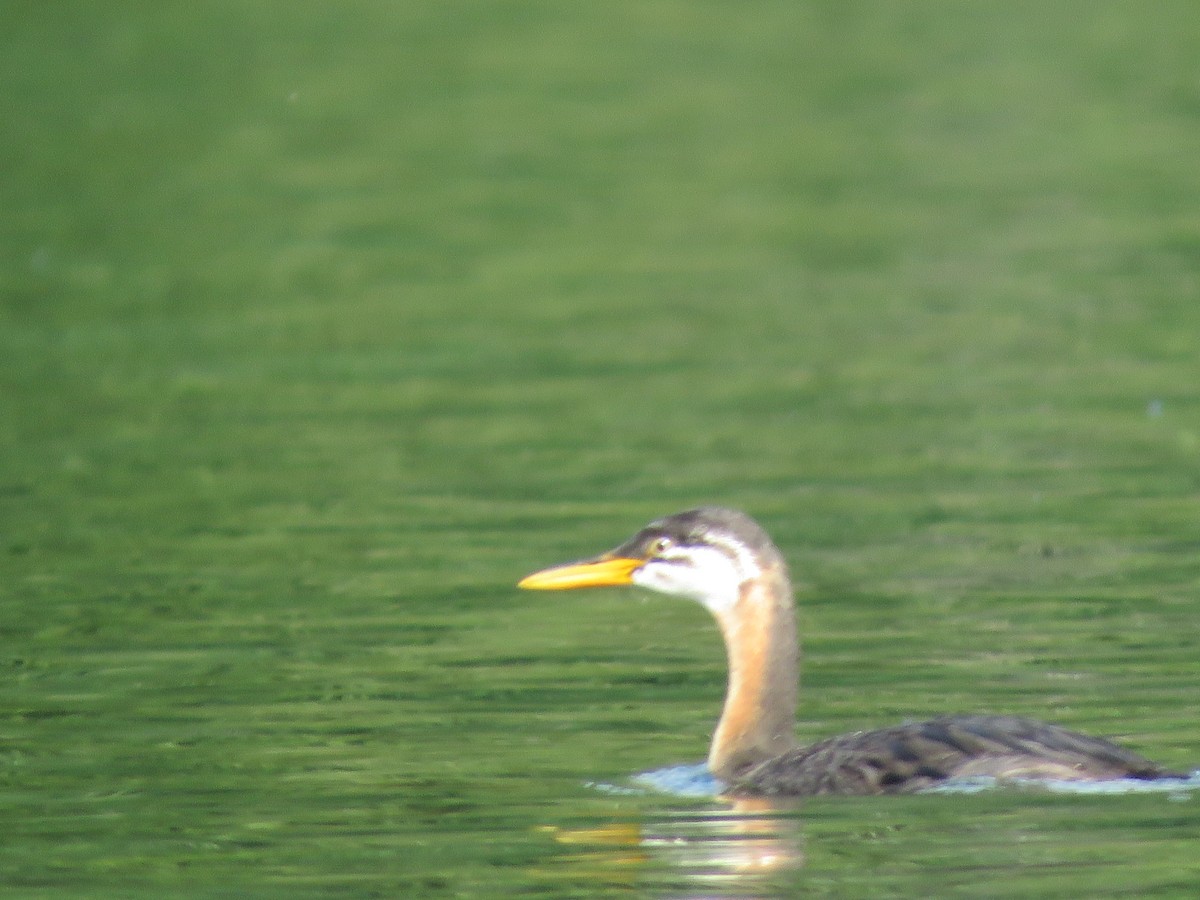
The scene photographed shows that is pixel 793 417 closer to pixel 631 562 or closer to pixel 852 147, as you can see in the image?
pixel 631 562

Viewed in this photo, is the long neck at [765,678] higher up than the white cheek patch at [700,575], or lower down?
lower down

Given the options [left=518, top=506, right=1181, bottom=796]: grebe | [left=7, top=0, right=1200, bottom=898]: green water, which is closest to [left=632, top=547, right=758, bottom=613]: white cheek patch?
[left=518, top=506, right=1181, bottom=796]: grebe

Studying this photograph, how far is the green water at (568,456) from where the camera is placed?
413 inches

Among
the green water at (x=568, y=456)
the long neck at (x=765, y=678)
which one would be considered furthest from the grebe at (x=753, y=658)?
the green water at (x=568, y=456)

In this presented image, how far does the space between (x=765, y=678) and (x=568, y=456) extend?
20.5 feet

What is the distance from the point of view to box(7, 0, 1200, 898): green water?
10484 millimetres

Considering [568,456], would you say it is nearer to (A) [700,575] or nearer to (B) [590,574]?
(B) [590,574]

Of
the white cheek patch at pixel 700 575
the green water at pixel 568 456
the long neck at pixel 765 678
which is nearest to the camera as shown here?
the green water at pixel 568 456

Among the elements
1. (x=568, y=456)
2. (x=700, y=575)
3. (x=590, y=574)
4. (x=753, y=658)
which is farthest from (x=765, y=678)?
(x=568, y=456)

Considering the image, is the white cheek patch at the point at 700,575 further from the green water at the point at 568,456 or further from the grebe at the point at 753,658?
the green water at the point at 568,456

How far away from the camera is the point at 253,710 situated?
40.7ft

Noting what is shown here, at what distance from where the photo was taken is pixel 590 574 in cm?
1196

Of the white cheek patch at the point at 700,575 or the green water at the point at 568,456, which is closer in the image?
the green water at the point at 568,456

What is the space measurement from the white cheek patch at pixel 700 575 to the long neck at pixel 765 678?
0.19 feet
